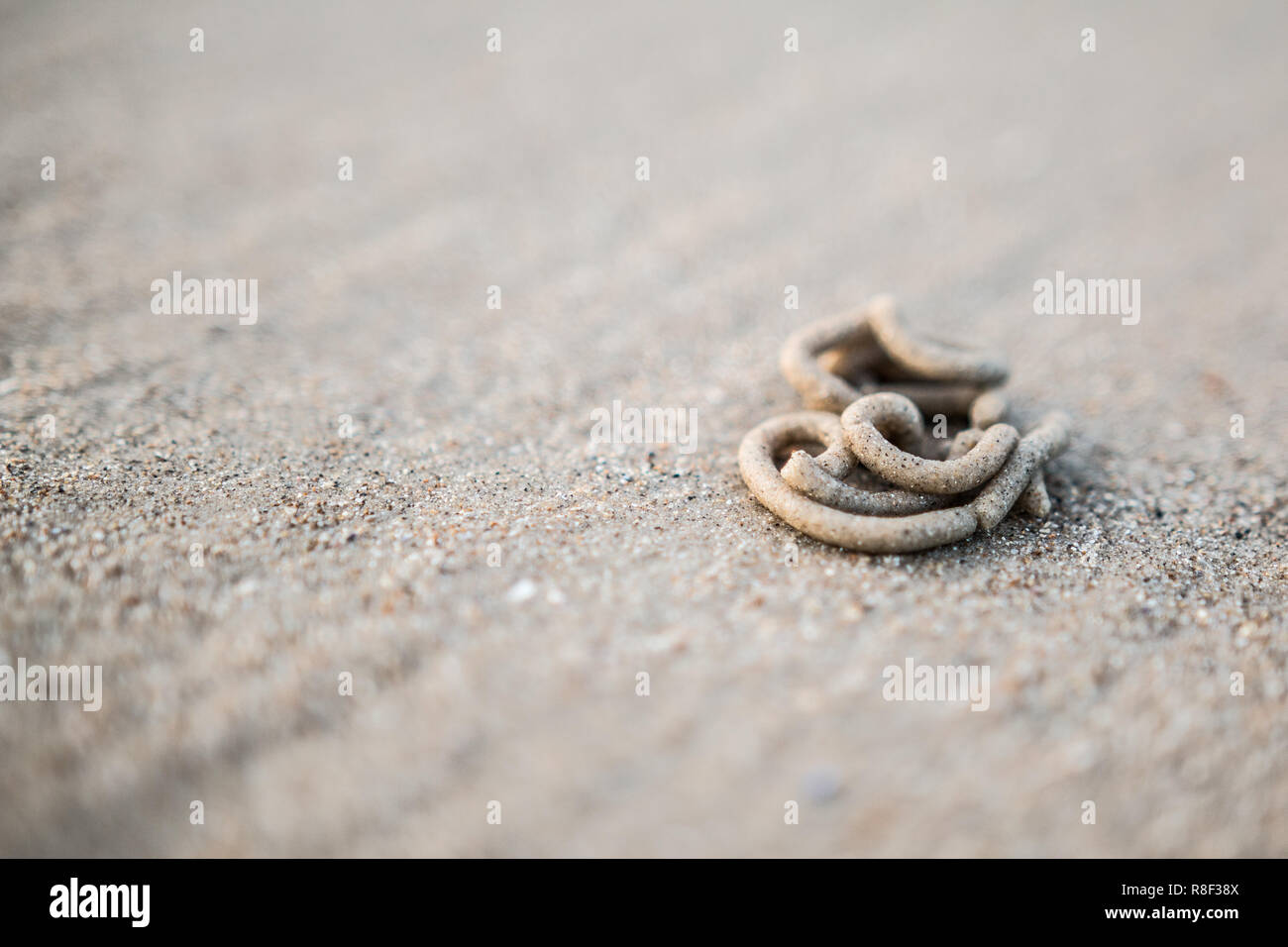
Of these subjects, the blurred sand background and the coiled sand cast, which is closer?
the blurred sand background

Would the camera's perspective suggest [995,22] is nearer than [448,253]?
No

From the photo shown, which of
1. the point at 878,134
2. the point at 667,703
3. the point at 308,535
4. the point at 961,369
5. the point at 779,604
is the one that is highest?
the point at 878,134

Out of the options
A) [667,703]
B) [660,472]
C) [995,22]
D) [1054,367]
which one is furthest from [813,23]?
[667,703]

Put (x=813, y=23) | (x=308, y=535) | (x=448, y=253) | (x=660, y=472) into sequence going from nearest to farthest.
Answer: (x=308, y=535), (x=660, y=472), (x=448, y=253), (x=813, y=23)

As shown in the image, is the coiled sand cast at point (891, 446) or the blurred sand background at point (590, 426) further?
the coiled sand cast at point (891, 446)

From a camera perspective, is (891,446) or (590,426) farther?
(590,426)

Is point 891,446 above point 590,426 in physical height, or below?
below
